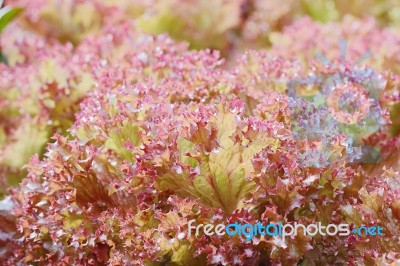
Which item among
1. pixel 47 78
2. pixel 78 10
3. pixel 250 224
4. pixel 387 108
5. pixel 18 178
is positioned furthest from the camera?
pixel 78 10

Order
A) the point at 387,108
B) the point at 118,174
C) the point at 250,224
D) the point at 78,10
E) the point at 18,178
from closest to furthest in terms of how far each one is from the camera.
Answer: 1. the point at 250,224
2. the point at 118,174
3. the point at 387,108
4. the point at 18,178
5. the point at 78,10

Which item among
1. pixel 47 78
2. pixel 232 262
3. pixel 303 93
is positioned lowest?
pixel 232 262

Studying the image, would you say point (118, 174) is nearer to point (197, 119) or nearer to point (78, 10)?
point (197, 119)

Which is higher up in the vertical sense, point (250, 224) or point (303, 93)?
point (303, 93)

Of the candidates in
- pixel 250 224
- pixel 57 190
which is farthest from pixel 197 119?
pixel 57 190

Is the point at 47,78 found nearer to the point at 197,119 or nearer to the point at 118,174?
the point at 118,174

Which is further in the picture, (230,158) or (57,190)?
(57,190)
